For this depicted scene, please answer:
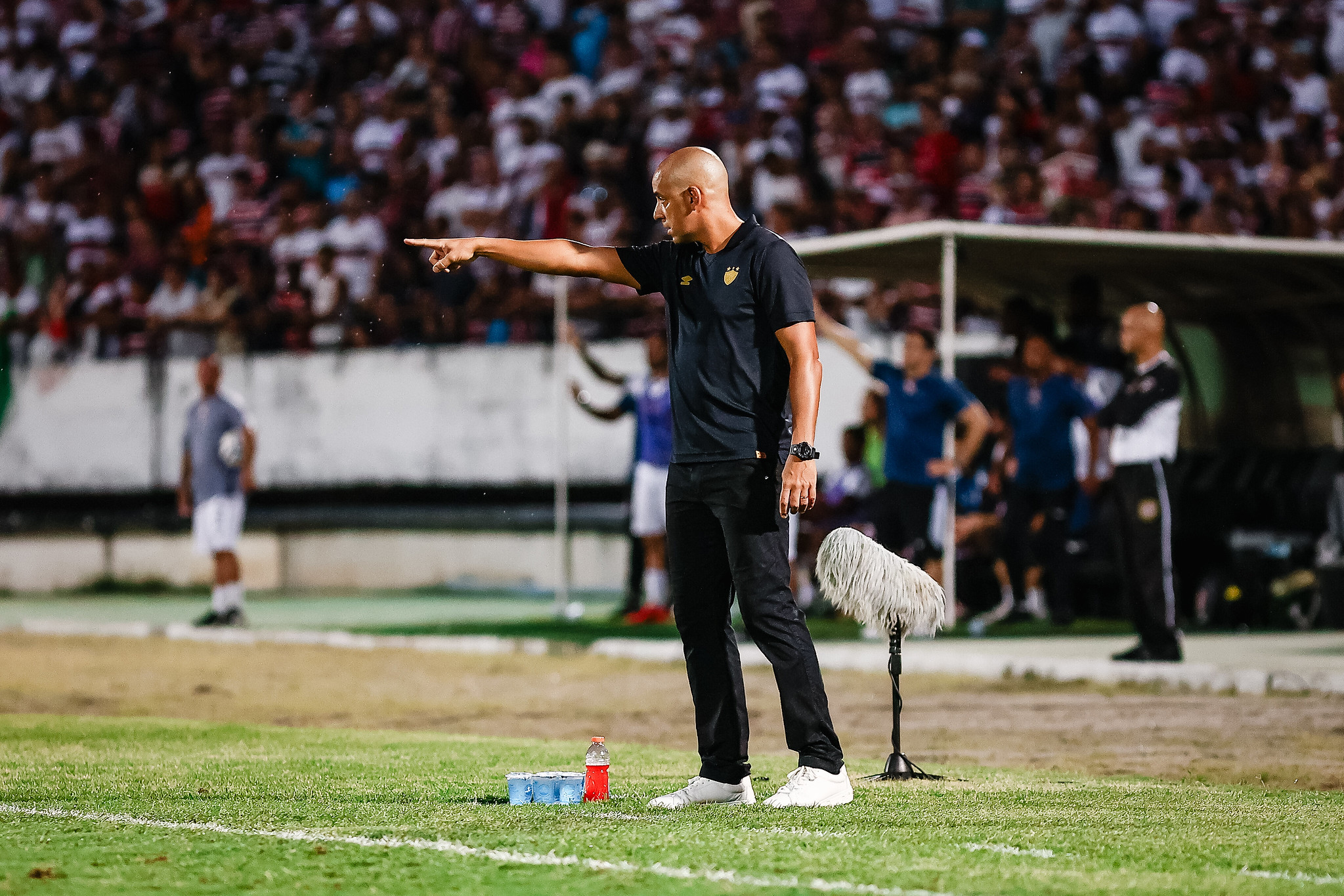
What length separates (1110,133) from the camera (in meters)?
20.9

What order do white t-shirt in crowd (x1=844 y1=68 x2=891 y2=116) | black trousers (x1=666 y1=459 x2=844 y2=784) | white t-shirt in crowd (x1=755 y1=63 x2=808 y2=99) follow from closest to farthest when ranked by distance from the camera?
black trousers (x1=666 y1=459 x2=844 y2=784) → white t-shirt in crowd (x1=844 y1=68 x2=891 y2=116) → white t-shirt in crowd (x1=755 y1=63 x2=808 y2=99)

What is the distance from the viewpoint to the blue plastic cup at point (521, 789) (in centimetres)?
688

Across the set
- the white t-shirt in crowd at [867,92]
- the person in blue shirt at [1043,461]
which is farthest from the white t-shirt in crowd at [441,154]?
the person in blue shirt at [1043,461]

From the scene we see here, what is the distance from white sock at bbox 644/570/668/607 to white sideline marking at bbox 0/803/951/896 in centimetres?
1127

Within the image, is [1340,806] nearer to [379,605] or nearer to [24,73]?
[379,605]

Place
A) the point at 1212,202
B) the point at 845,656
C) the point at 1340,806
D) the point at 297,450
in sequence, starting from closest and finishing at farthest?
the point at 1340,806
the point at 845,656
the point at 1212,202
the point at 297,450

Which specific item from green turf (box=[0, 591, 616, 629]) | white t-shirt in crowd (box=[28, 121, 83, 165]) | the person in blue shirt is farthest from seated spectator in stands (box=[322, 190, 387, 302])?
the person in blue shirt

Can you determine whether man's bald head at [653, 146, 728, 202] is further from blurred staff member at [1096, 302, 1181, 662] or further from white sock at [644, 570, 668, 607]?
white sock at [644, 570, 668, 607]

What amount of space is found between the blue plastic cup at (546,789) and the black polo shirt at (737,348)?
48.0 inches

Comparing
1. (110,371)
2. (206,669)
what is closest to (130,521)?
(110,371)

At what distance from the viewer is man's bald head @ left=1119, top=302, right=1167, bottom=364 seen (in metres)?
Answer: 12.1

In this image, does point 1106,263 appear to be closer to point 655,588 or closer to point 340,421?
point 655,588

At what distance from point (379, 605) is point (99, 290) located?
6.13m

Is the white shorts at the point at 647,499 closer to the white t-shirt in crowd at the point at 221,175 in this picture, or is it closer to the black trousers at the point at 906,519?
the black trousers at the point at 906,519
